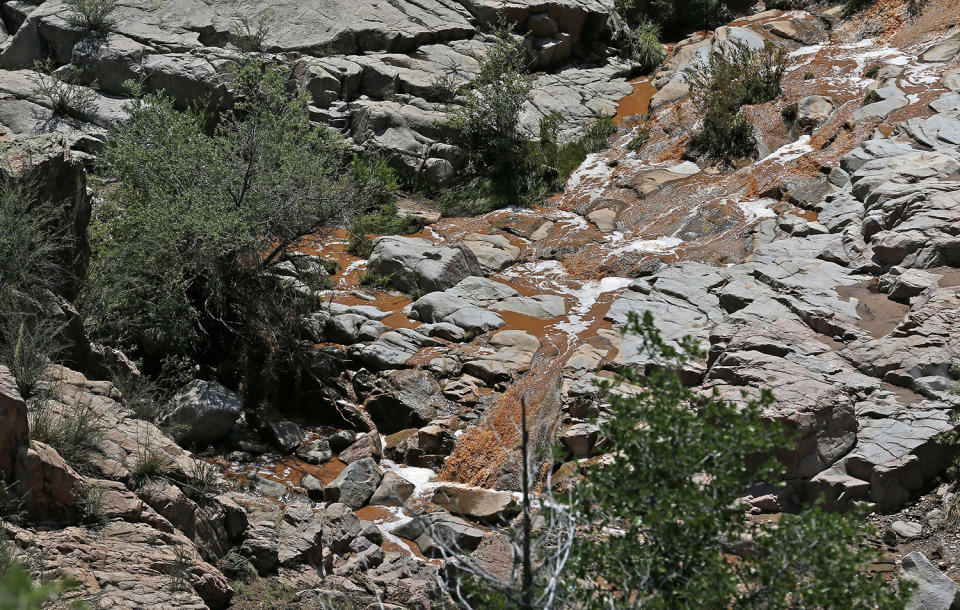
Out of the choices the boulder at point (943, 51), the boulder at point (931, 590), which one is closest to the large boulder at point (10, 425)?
the boulder at point (931, 590)

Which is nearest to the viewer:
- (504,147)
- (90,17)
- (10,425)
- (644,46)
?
(10,425)

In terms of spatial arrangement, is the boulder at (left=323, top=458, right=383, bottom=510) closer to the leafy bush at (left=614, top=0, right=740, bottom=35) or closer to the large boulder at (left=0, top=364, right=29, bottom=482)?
the large boulder at (left=0, top=364, right=29, bottom=482)

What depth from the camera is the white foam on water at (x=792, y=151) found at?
1439 cm

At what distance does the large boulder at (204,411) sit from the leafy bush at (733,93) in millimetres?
10105

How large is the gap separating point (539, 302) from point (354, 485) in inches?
188

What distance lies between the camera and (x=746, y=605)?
3811mm

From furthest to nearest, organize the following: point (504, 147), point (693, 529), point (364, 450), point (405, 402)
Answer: point (504, 147), point (405, 402), point (364, 450), point (693, 529)

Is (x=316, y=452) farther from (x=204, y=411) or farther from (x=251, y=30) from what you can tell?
(x=251, y=30)

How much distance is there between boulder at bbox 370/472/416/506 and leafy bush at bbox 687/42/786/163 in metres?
9.36

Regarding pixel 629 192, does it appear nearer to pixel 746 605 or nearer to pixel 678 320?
pixel 678 320

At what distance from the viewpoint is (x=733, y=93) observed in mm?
16266

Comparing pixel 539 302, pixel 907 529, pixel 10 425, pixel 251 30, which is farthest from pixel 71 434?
pixel 251 30

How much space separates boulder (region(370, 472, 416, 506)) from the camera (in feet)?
28.5

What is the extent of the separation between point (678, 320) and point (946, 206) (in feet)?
11.8
